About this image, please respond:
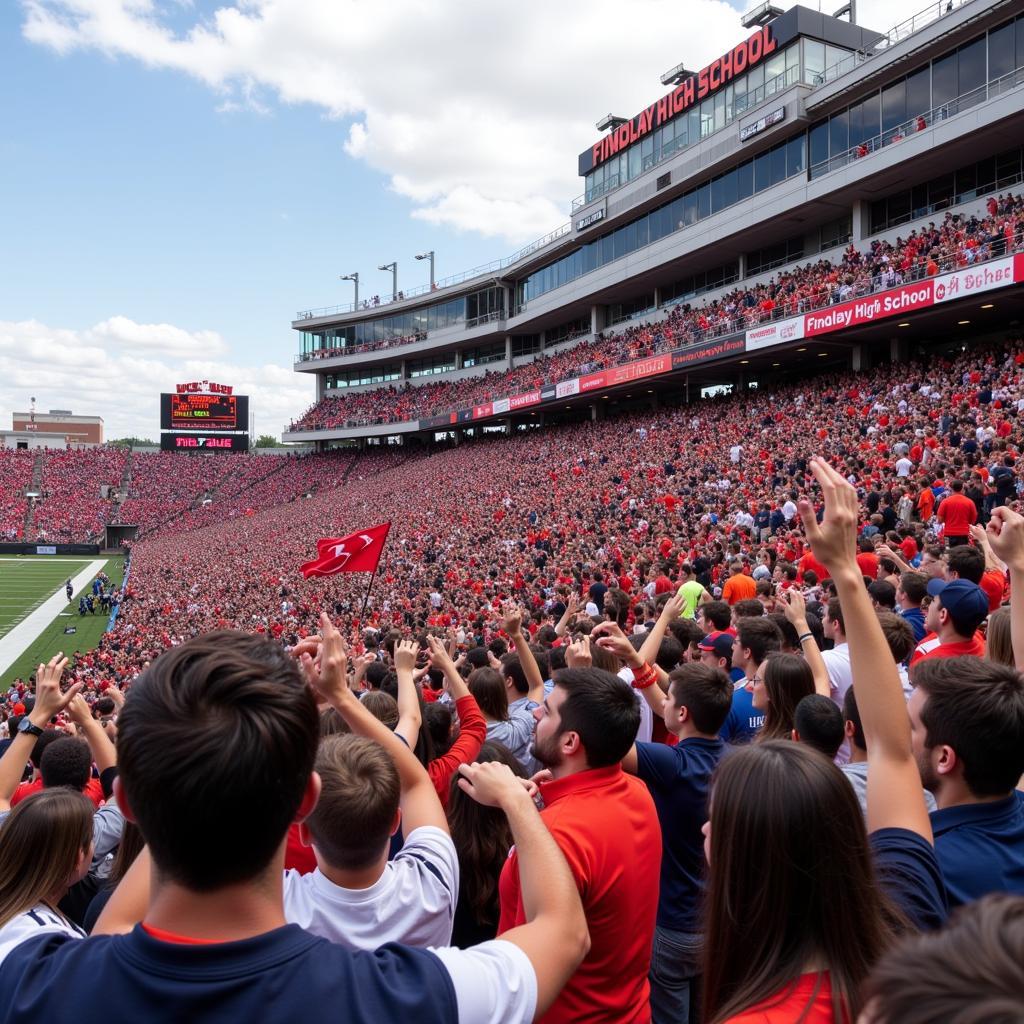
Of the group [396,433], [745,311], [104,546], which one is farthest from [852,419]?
[104,546]

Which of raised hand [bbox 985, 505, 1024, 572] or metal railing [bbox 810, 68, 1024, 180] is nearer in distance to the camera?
raised hand [bbox 985, 505, 1024, 572]

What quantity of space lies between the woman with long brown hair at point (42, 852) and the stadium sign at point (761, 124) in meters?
33.5

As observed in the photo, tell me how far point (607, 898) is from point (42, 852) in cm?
175

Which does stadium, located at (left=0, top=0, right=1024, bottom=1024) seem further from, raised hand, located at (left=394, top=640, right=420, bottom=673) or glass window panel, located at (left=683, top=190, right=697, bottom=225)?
glass window panel, located at (left=683, top=190, right=697, bottom=225)

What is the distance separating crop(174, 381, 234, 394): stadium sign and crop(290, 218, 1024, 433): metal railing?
169ft

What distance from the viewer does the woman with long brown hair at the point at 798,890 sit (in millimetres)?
1557

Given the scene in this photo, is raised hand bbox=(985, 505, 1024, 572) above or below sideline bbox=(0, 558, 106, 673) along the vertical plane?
above

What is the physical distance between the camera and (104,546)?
59344 millimetres

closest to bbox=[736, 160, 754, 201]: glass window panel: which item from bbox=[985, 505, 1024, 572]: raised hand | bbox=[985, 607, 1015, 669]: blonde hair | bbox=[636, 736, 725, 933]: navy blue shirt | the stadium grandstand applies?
the stadium grandstand

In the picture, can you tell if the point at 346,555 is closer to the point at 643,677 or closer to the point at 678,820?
the point at 643,677

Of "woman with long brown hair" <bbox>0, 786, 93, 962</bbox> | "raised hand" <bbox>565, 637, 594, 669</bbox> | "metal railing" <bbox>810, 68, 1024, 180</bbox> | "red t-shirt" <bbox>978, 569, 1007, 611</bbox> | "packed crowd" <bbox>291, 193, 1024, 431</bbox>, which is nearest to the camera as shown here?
"woman with long brown hair" <bbox>0, 786, 93, 962</bbox>

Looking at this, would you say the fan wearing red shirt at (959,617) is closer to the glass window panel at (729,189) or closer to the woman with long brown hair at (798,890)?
the woman with long brown hair at (798,890)

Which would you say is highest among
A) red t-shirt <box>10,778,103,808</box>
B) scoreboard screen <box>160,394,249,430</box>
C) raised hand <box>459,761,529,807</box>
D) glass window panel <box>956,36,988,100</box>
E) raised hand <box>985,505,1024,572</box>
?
glass window panel <box>956,36,988,100</box>

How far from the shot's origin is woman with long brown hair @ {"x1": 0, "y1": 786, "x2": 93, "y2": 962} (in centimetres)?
228
